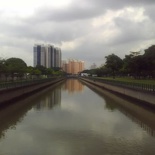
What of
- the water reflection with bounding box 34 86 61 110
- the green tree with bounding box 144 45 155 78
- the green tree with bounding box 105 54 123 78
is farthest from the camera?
the green tree with bounding box 105 54 123 78

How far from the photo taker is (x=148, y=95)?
122 ft

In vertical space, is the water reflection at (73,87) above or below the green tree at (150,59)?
below

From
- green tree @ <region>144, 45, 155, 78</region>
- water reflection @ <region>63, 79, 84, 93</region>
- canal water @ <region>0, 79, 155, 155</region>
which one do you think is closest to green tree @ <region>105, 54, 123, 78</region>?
water reflection @ <region>63, 79, 84, 93</region>

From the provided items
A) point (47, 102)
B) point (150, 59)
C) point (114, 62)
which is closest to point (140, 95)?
point (47, 102)

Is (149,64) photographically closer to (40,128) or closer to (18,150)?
(40,128)

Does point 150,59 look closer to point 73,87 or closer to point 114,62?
point 73,87

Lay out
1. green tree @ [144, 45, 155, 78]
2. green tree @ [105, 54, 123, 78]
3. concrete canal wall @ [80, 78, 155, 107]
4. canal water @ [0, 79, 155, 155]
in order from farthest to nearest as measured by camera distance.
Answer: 1. green tree @ [105, 54, 123, 78]
2. green tree @ [144, 45, 155, 78]
3. concrete canal wall @ [80, 78, 155, 107]
4. canal water @ [0, 79, 155, 155]

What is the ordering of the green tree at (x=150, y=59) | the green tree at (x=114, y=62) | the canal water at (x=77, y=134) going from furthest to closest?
the green tree at (x=114, y=62) → the green tree at (x=150, y=59) → the canal water at (x=77, y=134)

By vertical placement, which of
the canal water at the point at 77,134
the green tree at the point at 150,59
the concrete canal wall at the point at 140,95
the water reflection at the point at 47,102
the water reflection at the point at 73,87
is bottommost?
the water reflection at the point at 73,87

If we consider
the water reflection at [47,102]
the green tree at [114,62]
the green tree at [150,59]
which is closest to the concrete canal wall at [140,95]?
the water reflection at [47,102]

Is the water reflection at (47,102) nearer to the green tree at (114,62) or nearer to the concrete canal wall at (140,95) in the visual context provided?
the concrete canal wall at (140,95)

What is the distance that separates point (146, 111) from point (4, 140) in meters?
19.0

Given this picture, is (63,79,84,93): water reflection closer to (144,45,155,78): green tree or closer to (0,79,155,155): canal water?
(144,45,155,78): green tree

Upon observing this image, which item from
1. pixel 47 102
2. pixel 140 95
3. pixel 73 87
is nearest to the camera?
pixel 140 95
